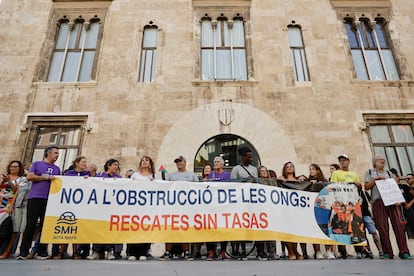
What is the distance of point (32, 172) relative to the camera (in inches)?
209

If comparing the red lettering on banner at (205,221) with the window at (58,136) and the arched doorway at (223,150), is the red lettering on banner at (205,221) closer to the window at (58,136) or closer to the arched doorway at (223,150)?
the arched doorway at (223,150)

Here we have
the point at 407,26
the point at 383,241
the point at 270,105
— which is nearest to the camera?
the point at 383,241

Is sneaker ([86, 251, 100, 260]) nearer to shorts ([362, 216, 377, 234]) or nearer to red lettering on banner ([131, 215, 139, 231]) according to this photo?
red lettering on banner ([131, 215, 139, 231])

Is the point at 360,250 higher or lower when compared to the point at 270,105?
lower

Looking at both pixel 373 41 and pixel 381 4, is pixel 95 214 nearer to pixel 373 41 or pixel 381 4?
pixel 373 41

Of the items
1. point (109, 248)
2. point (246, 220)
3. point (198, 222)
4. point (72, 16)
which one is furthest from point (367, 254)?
point (72, 16)

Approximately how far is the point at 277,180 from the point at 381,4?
35.5 feet

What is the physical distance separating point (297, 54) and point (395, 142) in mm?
4758

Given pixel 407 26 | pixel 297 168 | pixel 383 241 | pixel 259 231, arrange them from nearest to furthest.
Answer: pixel 259 231 < pixel 383 241 < pixel 297 168 < pixel 407 26

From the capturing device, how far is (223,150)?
9.87 meters

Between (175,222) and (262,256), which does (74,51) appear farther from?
(262,256)

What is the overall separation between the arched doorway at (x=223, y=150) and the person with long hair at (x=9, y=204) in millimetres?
5027

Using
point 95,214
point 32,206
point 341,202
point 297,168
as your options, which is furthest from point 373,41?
point 32,206

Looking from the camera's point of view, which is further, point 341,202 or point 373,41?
point 373,41
